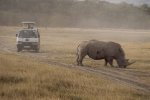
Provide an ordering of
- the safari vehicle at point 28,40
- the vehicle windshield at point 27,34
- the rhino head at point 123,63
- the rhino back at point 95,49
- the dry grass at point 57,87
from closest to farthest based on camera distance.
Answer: the dry grass at point 57,87, the rhino head at point 123,63, the rhino back at point 95,49, the safari vehicle at point 28,40, the vehicle windshield at point 27,34

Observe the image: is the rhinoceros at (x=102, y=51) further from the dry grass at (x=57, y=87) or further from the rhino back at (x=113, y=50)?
the dry grass at (x=57, y=87)

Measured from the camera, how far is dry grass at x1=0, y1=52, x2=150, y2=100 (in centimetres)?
1495

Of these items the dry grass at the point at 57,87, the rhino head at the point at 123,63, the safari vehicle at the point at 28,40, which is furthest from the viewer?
the safari vehicle at the point at 28,40

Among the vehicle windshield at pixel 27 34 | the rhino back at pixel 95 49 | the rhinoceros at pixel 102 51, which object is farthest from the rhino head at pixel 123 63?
the vehicle windshield at pixel 27 34

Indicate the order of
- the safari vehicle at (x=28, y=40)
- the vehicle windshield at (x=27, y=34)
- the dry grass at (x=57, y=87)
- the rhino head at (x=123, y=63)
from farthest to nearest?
the vehicle windshield at (x=27, y=34), the safari vehicle at (x=28, y=40), the rhino head at (x=123, y=63), the dry grass at (x=57, y=87)

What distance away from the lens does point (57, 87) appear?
1675 centimetres

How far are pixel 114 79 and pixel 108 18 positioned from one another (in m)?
119

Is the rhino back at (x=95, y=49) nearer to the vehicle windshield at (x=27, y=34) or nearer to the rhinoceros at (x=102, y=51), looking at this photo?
the rhinoceros at (x=102, y=51)

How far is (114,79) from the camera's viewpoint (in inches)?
821

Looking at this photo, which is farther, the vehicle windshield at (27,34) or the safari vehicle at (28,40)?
the vehicle windshield at (27,34)

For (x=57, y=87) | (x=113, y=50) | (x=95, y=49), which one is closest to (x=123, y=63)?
(x=113, y=50)

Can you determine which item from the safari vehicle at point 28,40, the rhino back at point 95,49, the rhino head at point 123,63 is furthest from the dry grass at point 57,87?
the safari vehicle at point 28,40

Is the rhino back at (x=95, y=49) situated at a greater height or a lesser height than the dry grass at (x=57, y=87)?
greater

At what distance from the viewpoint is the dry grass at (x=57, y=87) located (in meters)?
14.9
